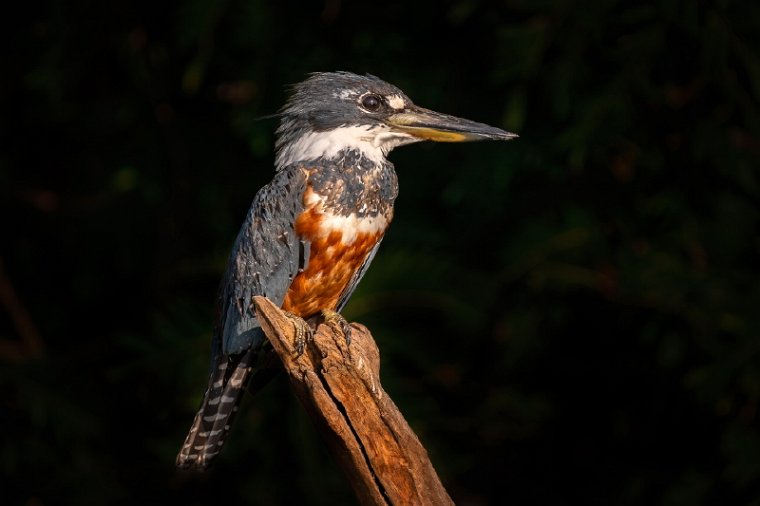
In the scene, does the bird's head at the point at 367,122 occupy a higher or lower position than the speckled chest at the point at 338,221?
higher

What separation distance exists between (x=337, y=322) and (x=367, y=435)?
0.50 m

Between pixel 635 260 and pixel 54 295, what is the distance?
2395mm

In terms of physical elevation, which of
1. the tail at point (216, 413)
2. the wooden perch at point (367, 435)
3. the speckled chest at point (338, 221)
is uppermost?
the speckled chest at point (338, 221)

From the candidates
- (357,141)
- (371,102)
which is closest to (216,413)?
(357,141)

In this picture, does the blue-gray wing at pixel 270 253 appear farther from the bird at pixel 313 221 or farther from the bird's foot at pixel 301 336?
the bird's foot at pixel 301 336

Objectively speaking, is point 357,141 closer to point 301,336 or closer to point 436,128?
point 436,128

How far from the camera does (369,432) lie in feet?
7.30

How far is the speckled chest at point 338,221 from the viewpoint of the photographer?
271 cm

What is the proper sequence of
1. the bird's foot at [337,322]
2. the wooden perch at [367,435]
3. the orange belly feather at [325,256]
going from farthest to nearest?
the orange belly feather at [325,256] → the bird's foot at [337,322] → the wooden perch at [367,435]

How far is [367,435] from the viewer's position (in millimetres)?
2225

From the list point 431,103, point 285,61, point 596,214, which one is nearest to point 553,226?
point 596,214

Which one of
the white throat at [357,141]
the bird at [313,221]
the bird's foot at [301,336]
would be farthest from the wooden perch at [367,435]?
the white throat at [357,141]

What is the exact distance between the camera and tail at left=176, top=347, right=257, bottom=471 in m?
2.78

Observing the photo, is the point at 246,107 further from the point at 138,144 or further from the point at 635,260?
the point at 635,260
